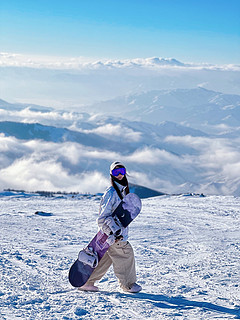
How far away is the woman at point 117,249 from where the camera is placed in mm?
5734

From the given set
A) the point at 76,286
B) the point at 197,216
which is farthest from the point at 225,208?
the point at 76,286

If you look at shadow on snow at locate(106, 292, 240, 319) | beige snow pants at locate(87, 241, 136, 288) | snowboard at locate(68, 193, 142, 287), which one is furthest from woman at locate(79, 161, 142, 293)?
shadow on snow at locate(106, 292, 240, 319)

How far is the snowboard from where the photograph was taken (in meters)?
5.70

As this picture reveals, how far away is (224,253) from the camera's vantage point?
8930 millimetres

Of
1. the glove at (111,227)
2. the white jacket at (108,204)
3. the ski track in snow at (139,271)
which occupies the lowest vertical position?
the ski track in snow at (139,271)

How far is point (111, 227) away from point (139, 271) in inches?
86.8

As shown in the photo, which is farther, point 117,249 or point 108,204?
point 117,249

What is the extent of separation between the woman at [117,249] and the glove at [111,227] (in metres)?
0.05

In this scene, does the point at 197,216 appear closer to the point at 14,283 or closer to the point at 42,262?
the point at 42,262

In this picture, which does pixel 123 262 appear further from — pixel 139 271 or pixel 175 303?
pixel 139 271

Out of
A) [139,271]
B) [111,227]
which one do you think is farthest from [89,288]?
[139,271]

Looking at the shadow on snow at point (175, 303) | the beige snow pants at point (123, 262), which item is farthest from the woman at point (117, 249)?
the shadow on snow at point (175, 303)

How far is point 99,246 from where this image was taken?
19.3 ft

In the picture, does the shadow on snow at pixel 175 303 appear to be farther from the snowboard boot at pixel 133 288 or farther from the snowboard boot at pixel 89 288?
the snowboard boot at pixel 89 288
